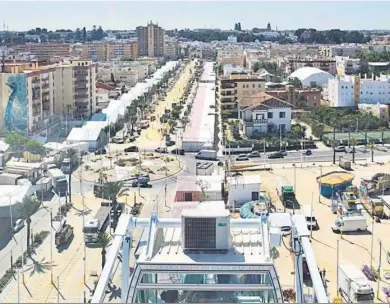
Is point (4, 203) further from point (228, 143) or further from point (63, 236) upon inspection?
point (228, 143)

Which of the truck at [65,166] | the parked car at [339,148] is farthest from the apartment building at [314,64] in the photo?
the truck at [65,166]

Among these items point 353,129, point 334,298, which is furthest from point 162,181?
point 353,129

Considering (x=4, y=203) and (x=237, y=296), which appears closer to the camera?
(x=237, y=296)

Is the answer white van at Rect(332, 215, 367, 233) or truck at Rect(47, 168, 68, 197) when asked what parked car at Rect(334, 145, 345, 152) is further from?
truck at Rect(47, 168, 68, 197)

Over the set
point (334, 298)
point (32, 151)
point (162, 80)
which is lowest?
point (334, 298)

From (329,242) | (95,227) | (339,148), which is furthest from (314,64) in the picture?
(95,227)

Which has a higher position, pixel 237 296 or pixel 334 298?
pixel 237 296

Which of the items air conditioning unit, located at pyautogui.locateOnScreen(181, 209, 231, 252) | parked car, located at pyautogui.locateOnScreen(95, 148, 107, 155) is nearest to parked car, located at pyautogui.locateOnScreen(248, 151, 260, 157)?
parked car, located at pyautogui.locateOnScreen(95, 148, 107, 155)
